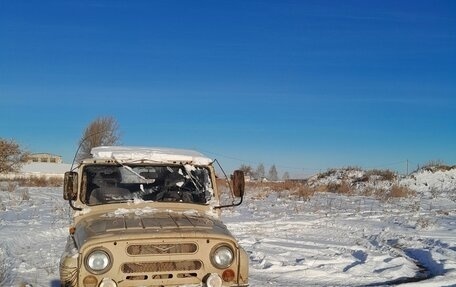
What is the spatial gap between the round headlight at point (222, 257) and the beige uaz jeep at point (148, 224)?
0.01 meters

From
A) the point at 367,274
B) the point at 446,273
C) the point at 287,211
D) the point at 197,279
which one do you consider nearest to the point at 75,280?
the point at 197,279

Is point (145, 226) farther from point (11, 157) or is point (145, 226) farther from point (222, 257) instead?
point (11, 157)

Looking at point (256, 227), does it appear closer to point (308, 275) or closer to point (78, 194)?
point (308, 275)

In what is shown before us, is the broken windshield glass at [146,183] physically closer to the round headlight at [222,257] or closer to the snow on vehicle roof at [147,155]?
the snow on vehicle roof at [147,155]

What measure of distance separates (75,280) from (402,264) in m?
6.72

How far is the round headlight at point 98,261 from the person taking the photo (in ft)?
16.0

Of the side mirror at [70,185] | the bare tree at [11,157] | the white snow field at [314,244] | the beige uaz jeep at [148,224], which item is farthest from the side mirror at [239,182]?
the bare tree at [11,157]

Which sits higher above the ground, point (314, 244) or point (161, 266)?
point (161, 266)

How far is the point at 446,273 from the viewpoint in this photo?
8492mm

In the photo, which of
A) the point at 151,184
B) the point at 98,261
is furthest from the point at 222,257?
the point at 151,184

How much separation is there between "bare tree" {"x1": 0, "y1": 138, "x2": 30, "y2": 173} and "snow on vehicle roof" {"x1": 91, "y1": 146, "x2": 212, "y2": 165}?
33.7m

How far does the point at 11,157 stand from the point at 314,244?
32.5 m

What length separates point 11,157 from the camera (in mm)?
38281

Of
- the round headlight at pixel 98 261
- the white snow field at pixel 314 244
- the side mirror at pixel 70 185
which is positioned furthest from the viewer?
the white snow field at pixel 314 244
